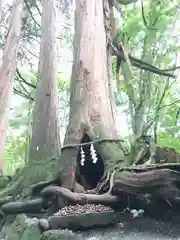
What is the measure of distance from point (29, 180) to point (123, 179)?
234 centimetres

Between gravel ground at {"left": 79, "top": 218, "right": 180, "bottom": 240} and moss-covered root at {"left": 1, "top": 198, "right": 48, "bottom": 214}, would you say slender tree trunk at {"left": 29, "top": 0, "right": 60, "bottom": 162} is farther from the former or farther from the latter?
gravel ground at {"left": 79, "top": 218, "right": 180, "bottom": 240}

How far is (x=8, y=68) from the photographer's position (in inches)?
292

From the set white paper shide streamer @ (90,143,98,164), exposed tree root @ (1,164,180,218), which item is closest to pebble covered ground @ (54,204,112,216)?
exposed tree root @ (1,164,180,218)

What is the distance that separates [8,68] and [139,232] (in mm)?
4955

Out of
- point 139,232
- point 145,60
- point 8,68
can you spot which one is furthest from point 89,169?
point 145,60

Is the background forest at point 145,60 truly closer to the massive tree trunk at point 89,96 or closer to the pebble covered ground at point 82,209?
the massive tree trunk at point 89,96

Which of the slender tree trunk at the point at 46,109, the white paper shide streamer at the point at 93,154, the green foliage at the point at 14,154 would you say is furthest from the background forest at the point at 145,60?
the white paper shide streamer at the point at 93,154

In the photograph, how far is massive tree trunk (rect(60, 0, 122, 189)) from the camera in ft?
16.2

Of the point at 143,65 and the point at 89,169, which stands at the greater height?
the point at 143,65

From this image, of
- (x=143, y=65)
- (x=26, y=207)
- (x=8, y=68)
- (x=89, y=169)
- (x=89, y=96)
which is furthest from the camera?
(x=143, y=65)

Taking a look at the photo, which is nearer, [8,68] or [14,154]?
[8,68]

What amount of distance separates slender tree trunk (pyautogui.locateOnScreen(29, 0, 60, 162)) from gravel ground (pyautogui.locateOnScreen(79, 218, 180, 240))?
8.08 ft

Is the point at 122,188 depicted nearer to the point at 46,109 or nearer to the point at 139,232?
the point at 139,232

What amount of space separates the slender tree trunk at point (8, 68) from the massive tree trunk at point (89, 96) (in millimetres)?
1755
